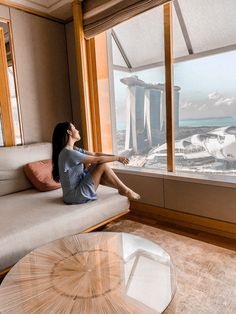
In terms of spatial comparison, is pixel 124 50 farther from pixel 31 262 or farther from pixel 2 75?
pixel 31 262

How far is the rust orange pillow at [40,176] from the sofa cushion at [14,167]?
7 cm

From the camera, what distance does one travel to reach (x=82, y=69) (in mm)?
2867

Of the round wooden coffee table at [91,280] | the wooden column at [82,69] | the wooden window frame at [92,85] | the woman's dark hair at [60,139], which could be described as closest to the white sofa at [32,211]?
the round wooden coffee table at [91,280]

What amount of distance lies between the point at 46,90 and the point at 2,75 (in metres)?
0.56

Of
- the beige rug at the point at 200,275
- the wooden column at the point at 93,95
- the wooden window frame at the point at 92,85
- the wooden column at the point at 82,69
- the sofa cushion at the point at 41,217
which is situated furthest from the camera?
the wooden column at the point at 93,95

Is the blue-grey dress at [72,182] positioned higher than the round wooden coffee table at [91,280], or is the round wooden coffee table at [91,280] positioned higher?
the blue-grey dress at [72,182]

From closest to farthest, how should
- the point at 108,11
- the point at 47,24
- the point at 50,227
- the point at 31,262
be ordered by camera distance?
1. the point at 31,262
2. the point at 50,227
3. the point at 108,11
4. the point at 47,24

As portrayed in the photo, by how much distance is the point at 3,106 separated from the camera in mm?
2678

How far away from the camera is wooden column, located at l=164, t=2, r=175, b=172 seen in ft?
7.61

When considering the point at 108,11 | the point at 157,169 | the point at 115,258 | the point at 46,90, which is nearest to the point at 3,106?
the point at 46,90

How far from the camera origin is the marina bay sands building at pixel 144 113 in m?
2.66

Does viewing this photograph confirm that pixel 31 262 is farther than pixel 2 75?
No

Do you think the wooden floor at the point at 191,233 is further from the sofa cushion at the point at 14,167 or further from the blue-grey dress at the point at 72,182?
the sofa cushion at the point at 14,167

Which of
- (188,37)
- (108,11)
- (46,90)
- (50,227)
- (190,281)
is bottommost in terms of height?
(190,281)
